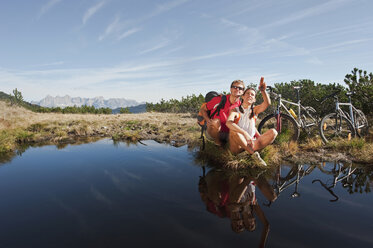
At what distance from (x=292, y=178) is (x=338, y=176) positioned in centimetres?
107

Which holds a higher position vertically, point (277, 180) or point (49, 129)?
point (49, 129)

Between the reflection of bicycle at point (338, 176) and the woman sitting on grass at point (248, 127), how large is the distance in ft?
4.30

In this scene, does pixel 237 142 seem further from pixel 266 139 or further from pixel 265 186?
pixel 265 186

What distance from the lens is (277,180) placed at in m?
4.38

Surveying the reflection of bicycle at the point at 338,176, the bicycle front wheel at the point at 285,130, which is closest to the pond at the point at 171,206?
the reflection of bicycle at the point at 338,176

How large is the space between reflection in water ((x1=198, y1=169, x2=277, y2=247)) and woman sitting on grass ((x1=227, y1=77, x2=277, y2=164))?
66 centimetres

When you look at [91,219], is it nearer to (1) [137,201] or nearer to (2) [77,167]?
(1) [137,201]

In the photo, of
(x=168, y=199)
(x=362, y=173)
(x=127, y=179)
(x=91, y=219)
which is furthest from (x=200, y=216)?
(x=362, y=173)

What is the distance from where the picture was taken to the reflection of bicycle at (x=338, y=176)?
157 inches

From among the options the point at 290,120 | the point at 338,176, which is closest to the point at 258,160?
the point at 338,176

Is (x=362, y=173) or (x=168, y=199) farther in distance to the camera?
(x=362, y=173)

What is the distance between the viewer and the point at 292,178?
14.7 feet

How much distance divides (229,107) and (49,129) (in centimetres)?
1119

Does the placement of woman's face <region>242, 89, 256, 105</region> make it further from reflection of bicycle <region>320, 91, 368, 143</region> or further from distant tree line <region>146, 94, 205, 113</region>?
distant tree line <region>146, 94, 205, 113</region>
